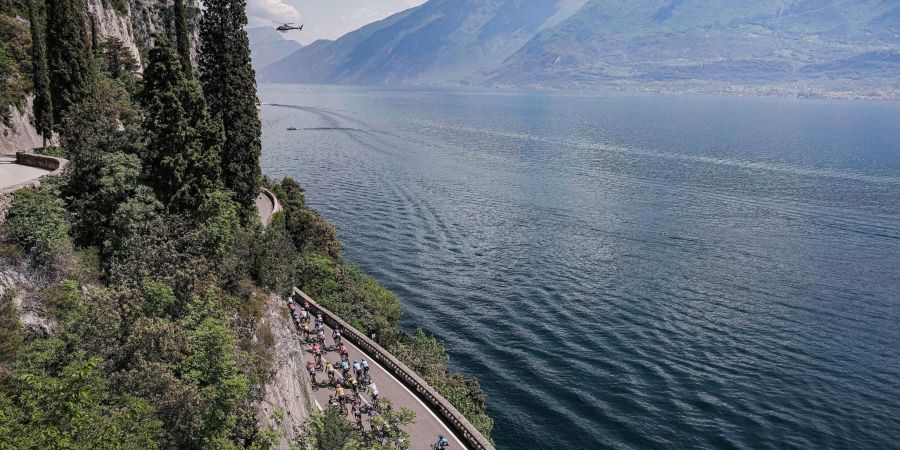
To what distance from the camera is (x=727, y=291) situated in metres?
59.5

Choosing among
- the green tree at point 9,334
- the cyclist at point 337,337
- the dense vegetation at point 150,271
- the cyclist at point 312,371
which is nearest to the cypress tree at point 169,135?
the dense vegetation at point 150,271

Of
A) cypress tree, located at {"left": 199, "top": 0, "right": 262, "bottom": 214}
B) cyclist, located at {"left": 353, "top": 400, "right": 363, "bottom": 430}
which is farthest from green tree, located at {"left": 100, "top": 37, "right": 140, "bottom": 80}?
cyclist, located at {"left": 353, "top": 400, "right": 363, "bottom": 430}

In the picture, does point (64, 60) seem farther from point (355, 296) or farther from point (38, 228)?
point (355, 296)

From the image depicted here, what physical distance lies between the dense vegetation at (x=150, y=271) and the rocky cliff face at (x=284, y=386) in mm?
1006

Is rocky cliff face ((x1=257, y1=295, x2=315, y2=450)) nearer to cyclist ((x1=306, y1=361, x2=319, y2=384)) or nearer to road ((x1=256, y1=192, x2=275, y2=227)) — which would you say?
cyclist ((x1=306, y1=361, x2=319, y2=384))

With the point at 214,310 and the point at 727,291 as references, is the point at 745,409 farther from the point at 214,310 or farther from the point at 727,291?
the point at 214,310

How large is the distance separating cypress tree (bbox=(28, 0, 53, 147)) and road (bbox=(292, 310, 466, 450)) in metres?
25.2

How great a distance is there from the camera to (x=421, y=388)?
34062 mm

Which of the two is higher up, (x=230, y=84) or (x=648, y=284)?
(x=230, y=84)

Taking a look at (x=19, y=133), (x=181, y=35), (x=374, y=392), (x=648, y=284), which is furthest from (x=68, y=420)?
(x=648, y=284)

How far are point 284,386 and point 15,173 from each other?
18.0 m

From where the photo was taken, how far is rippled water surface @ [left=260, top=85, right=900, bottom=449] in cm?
4194

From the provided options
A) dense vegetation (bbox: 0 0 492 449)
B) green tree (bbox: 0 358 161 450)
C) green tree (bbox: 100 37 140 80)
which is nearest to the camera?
green tree (bbox: 0 358 161 450)

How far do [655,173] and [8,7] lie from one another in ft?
328
